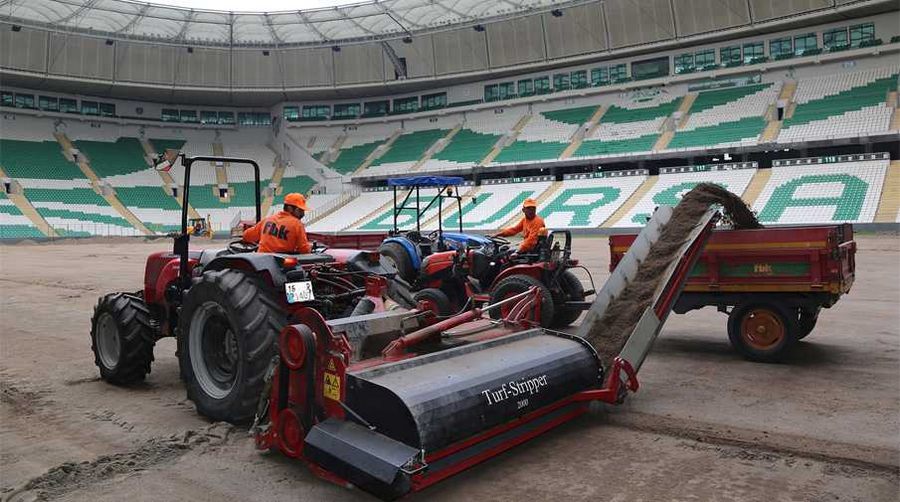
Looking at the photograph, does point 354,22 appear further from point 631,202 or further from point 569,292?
point 569,292

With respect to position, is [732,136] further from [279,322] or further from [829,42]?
[279,322]

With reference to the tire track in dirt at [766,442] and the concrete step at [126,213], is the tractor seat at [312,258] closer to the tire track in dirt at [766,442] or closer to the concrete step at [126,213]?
the tire track in dirt at [766,442]

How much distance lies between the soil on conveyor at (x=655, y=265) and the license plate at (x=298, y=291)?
2160mm

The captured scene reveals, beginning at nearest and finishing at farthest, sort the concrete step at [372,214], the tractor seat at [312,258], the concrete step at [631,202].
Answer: the tractor seat at [312,258] < the concrete step at [631,202] < the concrete step at [372,214]

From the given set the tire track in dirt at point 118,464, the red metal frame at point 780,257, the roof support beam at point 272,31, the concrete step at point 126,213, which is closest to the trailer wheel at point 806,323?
the red metal frame at point 780,257

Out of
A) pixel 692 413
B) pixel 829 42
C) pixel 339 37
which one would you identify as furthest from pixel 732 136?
pixel 692 413

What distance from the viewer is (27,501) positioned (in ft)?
10.2

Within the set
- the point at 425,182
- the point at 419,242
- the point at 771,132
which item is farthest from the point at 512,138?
the point at 419,242

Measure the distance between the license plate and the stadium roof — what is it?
128ft

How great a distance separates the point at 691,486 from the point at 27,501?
3.43 m

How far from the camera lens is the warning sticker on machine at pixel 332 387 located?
10.2ft

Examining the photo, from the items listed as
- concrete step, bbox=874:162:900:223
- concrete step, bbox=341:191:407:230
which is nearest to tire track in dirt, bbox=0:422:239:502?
concrete step, bbox=874:162:900:223

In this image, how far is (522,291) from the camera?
23.9ft

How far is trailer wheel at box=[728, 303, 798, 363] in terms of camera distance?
19.3 ft
